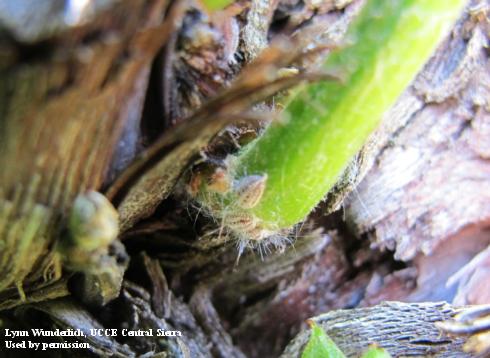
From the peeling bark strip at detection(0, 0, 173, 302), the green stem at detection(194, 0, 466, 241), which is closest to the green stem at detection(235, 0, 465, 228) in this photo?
the green stem at detection(194, 0, 466, 241)

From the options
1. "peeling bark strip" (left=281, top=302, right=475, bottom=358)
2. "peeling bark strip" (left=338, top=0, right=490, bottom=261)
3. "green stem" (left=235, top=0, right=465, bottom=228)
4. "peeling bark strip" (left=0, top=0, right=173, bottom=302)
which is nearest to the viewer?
"peeling bark strip" (left=0, top=0, right=173, bottom=302)

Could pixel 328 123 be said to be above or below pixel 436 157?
above

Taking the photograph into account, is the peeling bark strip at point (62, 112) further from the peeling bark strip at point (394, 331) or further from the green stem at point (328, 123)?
the peeling bark strip at point (394, 331)

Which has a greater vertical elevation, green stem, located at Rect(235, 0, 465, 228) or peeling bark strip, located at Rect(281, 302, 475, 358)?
green stem, located at Rect(235, 0, 465, 228)

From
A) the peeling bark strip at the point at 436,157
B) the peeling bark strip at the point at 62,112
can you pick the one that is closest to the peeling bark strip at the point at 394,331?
the peeling bark strip at the point at 436,157

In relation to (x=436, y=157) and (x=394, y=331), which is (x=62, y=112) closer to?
(x=394, y=331)

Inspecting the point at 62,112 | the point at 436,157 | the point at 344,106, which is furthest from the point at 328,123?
the point at 436,157

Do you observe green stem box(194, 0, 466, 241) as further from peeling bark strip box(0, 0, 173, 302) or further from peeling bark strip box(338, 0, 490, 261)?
peeling bark strip box(338, 0, 490, 261)

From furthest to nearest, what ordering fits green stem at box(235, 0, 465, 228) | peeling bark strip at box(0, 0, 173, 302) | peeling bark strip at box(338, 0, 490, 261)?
peeling bark strip at box(338, 0, 490, 261) < green stem at box(235, 0, 465, 228) < peeling bark strip at box(0, 0, 173, 302)

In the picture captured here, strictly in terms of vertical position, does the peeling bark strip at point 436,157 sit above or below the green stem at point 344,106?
below

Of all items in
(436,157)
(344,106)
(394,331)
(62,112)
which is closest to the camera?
(62,112)
